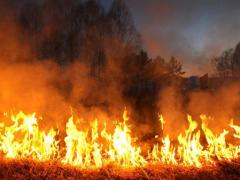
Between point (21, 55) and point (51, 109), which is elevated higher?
point (21, 55)

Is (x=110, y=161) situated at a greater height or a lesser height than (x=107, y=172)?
greater

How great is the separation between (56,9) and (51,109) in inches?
217

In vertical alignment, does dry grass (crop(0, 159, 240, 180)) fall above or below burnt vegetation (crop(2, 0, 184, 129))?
below

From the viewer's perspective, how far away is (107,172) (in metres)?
6.87

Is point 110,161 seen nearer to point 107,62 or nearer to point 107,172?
point 107,172

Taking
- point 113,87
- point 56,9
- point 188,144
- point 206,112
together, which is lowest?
point 188,144

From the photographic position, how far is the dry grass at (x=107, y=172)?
671cm

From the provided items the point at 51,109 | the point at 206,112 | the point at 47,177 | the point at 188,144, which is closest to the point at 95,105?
the point at 51,109

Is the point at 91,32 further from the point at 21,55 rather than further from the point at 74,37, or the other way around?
the point at 21,55

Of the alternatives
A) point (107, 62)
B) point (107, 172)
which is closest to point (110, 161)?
point (107, 172)

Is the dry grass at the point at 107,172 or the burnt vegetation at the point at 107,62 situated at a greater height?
the burnt vegetation at the point at 107,62

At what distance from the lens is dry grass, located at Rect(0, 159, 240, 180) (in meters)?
6.71

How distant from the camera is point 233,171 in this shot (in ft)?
23.1

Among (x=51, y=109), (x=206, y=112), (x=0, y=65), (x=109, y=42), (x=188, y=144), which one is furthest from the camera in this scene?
(x=109, y=42)
